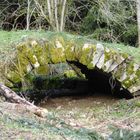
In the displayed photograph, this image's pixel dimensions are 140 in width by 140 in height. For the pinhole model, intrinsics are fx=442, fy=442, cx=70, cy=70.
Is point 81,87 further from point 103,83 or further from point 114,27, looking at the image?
point 114,27

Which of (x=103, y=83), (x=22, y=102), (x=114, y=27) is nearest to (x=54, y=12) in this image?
(x=103, y=83)

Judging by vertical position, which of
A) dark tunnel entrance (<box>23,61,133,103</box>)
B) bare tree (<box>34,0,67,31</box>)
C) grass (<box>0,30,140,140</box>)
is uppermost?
bare tree (<box>34,0,67,31</box>)

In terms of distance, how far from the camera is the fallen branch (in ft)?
22.0

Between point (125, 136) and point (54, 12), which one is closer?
point (125, 136)

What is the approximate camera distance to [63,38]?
949 centimetres

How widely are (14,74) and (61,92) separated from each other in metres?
3.05

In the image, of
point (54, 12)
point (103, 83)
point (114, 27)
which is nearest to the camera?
point (103, 83)

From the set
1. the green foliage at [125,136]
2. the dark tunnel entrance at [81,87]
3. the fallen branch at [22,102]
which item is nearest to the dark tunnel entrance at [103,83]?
the dark tunnel entrance at [81,87]

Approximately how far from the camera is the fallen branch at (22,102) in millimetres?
6715

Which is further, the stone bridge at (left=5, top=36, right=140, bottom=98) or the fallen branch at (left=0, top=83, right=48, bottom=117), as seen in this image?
the stone bridge at (left=5, top=36, right=140, bottom=98)

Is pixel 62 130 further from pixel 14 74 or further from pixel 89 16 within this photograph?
pixel 89 16

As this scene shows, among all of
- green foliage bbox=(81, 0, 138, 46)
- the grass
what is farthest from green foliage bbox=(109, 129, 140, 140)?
green foliage bbox=(81, 0, 138, 46)

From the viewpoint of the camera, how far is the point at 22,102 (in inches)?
282

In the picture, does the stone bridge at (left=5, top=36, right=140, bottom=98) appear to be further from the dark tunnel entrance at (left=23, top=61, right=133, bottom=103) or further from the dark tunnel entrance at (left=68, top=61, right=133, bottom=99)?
the dark tunnel entrance at (left=23, top=61, right=133, bottom=103)
